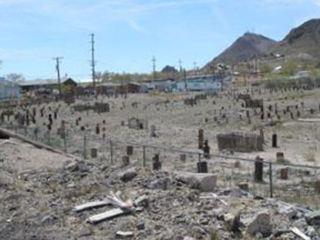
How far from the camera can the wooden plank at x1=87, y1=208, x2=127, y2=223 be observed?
1364cm

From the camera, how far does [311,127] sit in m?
40.9

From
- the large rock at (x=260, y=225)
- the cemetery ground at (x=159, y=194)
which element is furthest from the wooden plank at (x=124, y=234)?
the large rock at (x=260, y=225)

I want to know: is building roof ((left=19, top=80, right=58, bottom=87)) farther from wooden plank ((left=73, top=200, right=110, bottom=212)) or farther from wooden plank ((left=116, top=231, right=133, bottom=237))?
wooden plank ((left=116, top=231, right=133, bottom=237))

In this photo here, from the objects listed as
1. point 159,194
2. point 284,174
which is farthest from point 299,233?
point 284,174

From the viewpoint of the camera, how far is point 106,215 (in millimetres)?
13742

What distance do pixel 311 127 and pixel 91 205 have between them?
28057 millimetres

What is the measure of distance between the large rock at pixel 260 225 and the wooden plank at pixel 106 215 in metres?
2.83

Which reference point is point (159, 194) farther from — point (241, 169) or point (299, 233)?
point (241, 169)

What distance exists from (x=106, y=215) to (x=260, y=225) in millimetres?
3225

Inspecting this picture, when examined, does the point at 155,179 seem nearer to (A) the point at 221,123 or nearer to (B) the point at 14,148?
(B) the point at 14,148

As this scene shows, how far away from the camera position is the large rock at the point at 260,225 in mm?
11773

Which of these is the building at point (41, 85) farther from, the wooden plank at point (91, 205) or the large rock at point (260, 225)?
the large rock at point (260, 225)

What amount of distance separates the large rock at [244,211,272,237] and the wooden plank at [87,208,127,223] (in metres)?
2.83

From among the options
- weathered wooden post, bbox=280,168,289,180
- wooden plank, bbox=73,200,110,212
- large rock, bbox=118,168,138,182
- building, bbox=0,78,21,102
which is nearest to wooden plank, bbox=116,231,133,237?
wooden plank, bbox=73,200,110,212
